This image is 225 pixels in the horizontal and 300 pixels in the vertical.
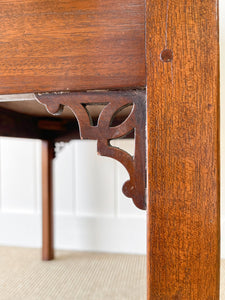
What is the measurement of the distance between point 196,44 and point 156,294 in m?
0.35

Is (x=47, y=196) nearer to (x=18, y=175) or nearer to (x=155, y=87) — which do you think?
(x=18, y=175)

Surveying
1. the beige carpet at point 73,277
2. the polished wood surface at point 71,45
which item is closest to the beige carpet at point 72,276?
the beige carpet at point 73,277

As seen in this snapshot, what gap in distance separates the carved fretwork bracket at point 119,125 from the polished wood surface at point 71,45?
0.8 inches

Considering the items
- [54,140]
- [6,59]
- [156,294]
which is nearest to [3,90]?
[6,59]

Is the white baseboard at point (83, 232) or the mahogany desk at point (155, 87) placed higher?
the mahogany desk at point (155, 87)

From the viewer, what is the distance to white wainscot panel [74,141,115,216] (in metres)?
1.30

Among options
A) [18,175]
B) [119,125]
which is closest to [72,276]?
[18,175]

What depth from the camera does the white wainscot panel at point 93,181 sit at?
1.30 m

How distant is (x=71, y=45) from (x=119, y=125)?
0.44 ft

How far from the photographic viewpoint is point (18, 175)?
1405 mm

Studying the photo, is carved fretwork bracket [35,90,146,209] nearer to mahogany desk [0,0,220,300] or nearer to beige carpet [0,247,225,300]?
mahogany desk [0,0,220,300]

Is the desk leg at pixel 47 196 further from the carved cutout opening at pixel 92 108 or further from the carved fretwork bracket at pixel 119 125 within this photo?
the carved fretwork bracket at pixel 119 125

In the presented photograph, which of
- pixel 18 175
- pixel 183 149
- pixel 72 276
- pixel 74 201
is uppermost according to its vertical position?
pixel 183 149

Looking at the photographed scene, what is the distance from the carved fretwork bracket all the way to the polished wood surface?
20mm
